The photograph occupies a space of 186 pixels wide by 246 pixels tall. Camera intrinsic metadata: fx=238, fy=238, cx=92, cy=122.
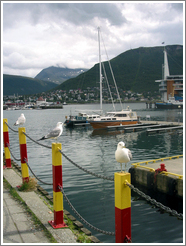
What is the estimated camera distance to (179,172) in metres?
10.1

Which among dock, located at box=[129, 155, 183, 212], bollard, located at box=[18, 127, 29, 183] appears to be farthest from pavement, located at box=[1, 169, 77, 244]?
dock, located at box=[129, 155, 183, 212]

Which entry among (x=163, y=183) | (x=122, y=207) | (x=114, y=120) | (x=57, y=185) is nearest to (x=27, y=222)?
(x=57, y=185)

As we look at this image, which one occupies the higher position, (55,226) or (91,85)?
(91,85)

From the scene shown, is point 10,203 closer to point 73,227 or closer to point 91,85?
point 73,227

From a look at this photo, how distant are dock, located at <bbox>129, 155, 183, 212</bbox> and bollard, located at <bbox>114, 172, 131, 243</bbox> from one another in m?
6.55

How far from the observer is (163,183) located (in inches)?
377

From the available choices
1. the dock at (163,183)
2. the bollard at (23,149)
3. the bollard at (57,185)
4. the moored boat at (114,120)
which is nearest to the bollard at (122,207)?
the bollard at (57,185)

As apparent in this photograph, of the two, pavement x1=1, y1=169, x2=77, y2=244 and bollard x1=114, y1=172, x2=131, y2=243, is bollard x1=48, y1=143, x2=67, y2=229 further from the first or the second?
bollard x1=114, y1=172, x2=131, y2=243

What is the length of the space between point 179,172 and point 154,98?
169463mm

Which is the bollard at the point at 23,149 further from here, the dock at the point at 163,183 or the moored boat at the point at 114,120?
the moored boat at the point at 114,120

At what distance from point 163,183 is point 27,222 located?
6.50m

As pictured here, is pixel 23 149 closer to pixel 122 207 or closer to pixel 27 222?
pixel 27 222

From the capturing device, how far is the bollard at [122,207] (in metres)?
2.91

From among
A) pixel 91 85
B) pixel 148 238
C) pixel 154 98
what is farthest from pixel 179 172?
pixel 91 85
